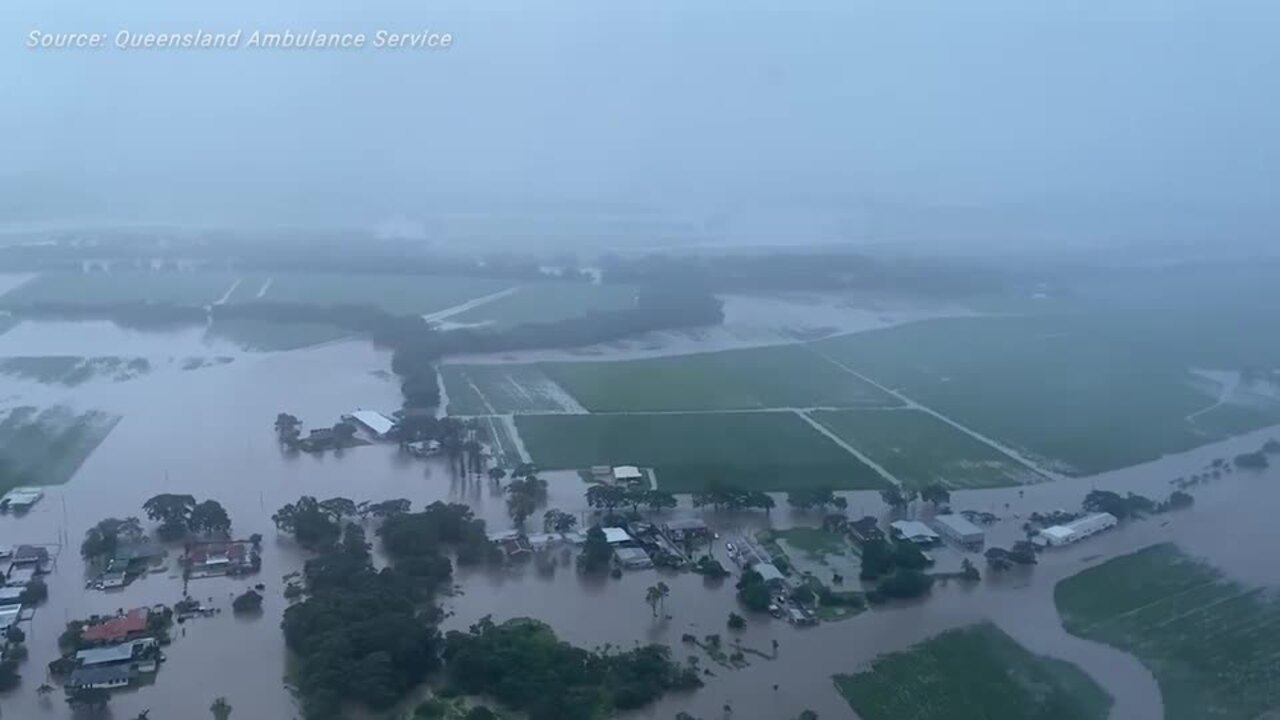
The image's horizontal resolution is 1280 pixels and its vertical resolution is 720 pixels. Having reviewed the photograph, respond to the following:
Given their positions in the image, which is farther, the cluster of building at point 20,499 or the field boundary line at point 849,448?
the field boundary line at point 849,448

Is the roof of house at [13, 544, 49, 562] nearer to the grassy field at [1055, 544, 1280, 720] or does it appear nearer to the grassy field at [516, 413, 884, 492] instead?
the grassy field at [516, 413, 884, 492]

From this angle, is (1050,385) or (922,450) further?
(1050,385)

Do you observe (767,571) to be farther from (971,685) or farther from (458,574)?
(458,574)

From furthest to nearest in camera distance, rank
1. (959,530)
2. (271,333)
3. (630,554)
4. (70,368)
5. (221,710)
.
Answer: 1. (271,333)
2. (70,368)
3. (959,530)
4. (630,554)
5. (221,710)

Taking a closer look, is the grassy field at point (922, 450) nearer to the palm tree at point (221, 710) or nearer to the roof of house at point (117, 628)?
the palm tree at point (221, 710)

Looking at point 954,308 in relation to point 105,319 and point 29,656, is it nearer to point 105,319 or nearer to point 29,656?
point 105,319

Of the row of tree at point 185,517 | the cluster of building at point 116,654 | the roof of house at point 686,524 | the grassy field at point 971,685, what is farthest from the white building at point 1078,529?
the cluster of building at point 116,654

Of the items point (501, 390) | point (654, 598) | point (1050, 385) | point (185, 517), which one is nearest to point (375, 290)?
point (501, 390)
